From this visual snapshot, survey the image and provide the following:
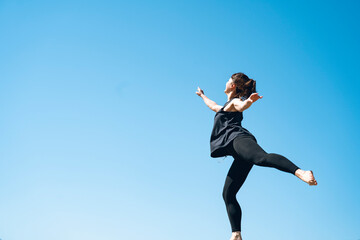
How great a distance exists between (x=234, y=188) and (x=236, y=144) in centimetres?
70

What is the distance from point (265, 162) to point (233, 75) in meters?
1.92

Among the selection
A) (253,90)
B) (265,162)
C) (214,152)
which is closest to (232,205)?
(214,152)

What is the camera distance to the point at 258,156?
3699 mm

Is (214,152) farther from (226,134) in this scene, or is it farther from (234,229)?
(234,229)

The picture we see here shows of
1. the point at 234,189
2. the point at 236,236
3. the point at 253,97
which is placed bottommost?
the point at 236,236

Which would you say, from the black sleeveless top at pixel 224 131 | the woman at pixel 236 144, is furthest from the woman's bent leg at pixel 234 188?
the black sleeveless top at pixel 224 131

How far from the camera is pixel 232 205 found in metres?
4.34

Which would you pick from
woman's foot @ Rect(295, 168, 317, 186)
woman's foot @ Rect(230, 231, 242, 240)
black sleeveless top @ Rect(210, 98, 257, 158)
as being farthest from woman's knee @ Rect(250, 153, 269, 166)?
woman's foot @ Rect(230, 231, 242, 240)

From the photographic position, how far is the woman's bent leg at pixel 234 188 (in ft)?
14.0

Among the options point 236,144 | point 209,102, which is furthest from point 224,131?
point 209,102

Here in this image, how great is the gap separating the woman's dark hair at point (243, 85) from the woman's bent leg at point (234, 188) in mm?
1091

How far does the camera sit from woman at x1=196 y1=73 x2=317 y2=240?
3.80 m

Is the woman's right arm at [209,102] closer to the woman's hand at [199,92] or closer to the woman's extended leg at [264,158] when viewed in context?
the woman's hand at [199,92]

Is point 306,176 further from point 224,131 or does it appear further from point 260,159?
point 224,131
